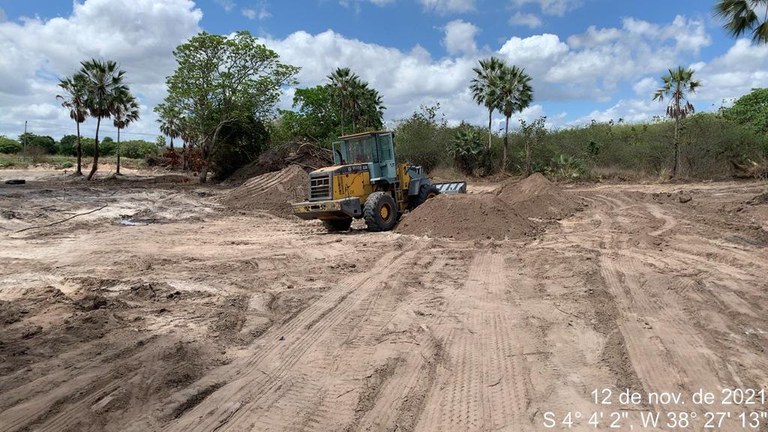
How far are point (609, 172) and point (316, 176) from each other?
28.2 meters

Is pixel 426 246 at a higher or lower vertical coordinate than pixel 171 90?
lower

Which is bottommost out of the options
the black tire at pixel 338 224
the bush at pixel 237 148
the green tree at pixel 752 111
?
the black tire at pixel 338 224

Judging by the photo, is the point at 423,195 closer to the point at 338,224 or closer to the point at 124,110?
the point at 338,224

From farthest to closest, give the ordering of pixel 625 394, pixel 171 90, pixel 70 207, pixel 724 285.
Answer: pixel 171 90, pixel 70 207, pixel 724 285, pixel 625 394

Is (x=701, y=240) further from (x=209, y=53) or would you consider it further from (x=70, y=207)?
(x=209, y=53)

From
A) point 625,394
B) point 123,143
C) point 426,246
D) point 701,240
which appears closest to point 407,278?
point 426,246

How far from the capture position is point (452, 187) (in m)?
19.5

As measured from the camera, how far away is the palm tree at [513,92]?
3819cm

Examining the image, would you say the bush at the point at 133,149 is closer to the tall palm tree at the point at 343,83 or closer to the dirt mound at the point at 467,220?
the tall palm tree at the point at 343,83

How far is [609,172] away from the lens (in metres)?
35.9

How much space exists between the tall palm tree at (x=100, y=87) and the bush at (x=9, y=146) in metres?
46.9

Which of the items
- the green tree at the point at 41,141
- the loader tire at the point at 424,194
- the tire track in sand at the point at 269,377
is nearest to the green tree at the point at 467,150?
the loader tire at the point at 424,194

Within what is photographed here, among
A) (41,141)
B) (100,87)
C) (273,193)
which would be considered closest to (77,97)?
(100,87)

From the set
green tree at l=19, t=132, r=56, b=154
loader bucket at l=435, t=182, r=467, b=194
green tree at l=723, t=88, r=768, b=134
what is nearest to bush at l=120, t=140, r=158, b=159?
green tree at l=19, t=132, r=56, b=154
